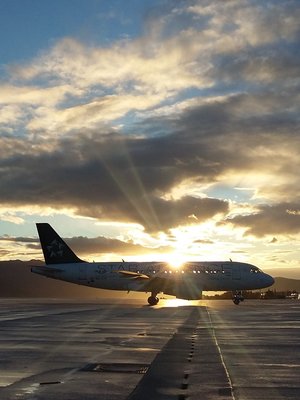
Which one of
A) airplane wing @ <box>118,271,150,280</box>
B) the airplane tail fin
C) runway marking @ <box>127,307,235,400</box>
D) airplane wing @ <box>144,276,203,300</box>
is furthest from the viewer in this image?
the airplane tail fin

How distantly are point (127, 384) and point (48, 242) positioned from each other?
72768mm

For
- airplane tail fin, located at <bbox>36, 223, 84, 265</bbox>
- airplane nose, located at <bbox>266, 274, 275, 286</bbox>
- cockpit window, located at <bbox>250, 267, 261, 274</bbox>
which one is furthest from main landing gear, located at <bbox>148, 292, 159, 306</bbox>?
airplane tail fin, located at <bbox>36, 223, 84, 265</bbox>

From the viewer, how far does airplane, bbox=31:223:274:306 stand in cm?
6756

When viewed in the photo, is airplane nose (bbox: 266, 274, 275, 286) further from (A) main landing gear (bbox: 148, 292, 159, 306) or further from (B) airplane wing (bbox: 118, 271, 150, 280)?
(B) airplane wing (bbox: 118, 271, 150, 280)

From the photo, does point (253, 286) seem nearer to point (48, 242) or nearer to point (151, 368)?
point (48, 242)

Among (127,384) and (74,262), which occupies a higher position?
(74,262)

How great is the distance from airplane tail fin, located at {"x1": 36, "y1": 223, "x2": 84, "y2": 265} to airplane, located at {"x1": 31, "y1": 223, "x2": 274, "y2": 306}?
350 centimetres

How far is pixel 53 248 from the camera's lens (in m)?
80.2

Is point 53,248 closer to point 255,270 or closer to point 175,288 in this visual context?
point 175,288

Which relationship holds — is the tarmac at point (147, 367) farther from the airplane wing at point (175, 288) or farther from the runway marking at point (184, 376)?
the airplane wing at point (175, 288)

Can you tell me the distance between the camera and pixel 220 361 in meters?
13.0

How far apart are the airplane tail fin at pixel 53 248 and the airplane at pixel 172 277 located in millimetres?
3496

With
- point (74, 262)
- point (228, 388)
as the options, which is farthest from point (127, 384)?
point (74, 262)

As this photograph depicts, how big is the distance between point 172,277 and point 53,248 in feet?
63.7
